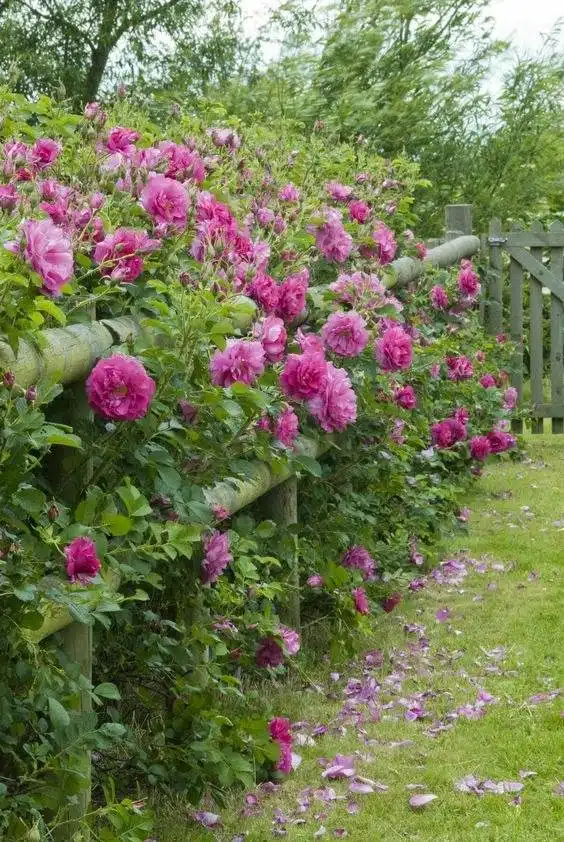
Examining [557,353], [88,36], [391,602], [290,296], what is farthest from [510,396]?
[88,36]

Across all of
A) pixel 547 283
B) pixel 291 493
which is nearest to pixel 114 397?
pixel 291 493

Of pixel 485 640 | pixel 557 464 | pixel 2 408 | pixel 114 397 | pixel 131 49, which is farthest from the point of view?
pixel 131 49

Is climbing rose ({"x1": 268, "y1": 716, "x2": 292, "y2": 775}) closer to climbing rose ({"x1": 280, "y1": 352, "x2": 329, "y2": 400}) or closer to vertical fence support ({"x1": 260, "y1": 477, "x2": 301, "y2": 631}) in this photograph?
vertical fence support ({"x1": 260, "y1": 477, "x2": 301, "y2": 631})

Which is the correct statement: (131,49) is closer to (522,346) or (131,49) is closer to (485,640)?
(522,346)

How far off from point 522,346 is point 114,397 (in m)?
7.21

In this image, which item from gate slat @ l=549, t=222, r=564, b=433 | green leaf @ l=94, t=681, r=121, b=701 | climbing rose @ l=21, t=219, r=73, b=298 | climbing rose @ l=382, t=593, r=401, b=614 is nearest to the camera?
climbing rose @ l=21, t=219, r=73, b=298

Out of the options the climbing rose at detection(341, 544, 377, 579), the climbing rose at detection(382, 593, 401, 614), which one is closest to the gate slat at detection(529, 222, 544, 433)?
the climbing rose at detection(382, 593, 401, 614)

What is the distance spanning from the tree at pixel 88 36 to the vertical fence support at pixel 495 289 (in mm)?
10747

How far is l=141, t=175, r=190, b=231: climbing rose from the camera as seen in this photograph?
2777 mm

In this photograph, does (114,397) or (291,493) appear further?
(291,493)

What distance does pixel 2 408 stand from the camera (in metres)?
2.11

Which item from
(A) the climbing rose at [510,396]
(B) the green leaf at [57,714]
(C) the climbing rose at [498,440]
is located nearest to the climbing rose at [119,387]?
(B) the green leaf at [57,714]

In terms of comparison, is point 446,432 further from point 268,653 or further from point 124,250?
point 124,250

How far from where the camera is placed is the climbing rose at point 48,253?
2055 mm
